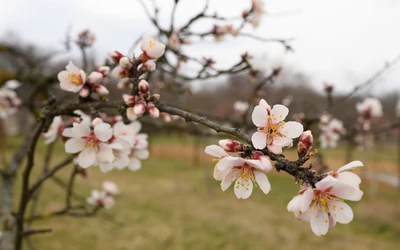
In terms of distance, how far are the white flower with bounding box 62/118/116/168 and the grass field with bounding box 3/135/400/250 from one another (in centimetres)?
405

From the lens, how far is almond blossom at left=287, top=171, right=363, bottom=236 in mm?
710

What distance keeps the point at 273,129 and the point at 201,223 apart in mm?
7589

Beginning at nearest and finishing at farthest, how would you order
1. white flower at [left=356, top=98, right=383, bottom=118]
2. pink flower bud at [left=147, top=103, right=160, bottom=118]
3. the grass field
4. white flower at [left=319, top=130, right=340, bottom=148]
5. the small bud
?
the small bud < pink flower bud at [left=147, top=103, right=160, bottom=118] < white flower at [left=319, top=130, right=340, bottom=148] < white flower at [left=356, top=98, right=383, bottom=118] < the grass field

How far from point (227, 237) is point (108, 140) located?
6583mm

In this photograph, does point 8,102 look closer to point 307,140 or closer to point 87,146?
point 87,146

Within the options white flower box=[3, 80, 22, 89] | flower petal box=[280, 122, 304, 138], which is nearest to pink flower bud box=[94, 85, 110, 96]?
flower petal box=[280, 122, 304, 138]

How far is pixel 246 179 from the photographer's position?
843 millimetres

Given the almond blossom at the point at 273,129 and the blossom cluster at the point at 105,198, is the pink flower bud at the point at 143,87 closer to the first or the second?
the almond blossom at the point at 273,129

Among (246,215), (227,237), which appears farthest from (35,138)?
(246,215)

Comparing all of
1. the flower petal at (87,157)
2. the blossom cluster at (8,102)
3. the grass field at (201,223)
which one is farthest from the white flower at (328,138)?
the grass field at (201,223)

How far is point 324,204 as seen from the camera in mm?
772

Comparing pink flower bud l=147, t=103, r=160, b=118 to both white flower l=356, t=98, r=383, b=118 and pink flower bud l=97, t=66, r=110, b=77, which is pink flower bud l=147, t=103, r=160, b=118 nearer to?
pink flower bud l=97, t=66, r=110, b=77

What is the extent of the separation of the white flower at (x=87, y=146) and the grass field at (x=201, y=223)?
4049 mm

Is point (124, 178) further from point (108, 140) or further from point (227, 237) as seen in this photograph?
point (108, 140)
